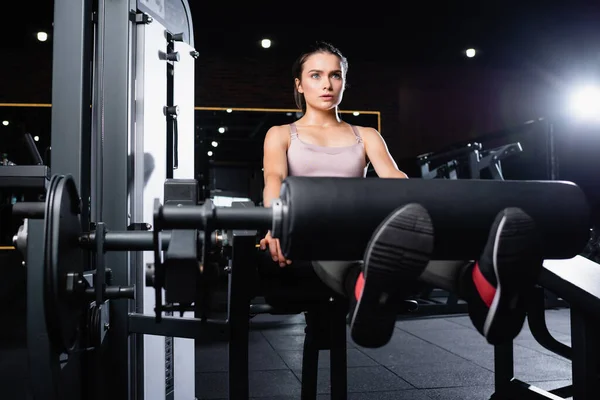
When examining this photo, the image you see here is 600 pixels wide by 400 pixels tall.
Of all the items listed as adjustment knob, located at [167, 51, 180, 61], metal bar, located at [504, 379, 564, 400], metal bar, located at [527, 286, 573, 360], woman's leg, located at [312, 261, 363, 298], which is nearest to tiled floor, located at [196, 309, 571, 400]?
metal bar, located at [504, 379, 564, 400]

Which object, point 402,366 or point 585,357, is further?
point 402,366

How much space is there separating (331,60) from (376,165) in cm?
34

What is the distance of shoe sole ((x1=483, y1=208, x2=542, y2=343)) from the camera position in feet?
2.66

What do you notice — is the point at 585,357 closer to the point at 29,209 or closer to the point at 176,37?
the point at 29,209

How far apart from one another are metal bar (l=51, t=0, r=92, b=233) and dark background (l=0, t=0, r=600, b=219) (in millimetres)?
4050

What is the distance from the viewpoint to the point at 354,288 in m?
0.95

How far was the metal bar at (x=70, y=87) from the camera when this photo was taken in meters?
1.62

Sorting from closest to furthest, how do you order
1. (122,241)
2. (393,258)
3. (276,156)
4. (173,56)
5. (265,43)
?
(393,258) < (122,241) < (276,156) < (173,56) < (265,43)

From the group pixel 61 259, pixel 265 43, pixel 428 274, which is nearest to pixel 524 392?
pixel 428 274

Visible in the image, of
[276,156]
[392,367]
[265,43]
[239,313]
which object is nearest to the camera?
[239,313]

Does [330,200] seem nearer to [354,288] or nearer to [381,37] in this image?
[354,288]

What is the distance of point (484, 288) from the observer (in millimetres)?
882

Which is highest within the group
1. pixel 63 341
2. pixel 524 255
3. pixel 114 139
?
pixel 114 139

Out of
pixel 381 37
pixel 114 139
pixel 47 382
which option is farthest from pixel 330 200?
pixel 381 37
